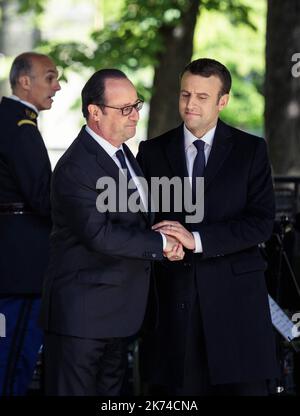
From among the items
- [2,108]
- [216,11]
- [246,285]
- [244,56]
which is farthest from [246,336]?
[244,56]

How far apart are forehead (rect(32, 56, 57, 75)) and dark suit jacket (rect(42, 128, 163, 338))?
61.7 inches

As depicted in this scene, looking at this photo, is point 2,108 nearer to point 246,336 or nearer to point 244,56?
point 246,336

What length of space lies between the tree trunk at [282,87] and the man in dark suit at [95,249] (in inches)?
184

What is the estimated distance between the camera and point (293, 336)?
224 inches

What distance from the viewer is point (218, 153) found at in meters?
4.94

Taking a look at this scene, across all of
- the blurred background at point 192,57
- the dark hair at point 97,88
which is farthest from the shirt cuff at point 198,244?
the blurred background at point 192,57

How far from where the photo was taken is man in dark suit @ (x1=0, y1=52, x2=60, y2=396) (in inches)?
225

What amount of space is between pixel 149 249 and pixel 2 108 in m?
1.84

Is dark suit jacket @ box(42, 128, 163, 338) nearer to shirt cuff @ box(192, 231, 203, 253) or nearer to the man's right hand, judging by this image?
the man's right hand

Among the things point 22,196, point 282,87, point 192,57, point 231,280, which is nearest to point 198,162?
point 231,280

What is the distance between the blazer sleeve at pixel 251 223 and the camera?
4.76 metres

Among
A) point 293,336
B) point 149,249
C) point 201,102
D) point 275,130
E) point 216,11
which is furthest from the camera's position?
point 216,11

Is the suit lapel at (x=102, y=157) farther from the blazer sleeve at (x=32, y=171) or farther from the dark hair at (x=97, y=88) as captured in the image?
the blazer sleeve at (x=32, y=171)

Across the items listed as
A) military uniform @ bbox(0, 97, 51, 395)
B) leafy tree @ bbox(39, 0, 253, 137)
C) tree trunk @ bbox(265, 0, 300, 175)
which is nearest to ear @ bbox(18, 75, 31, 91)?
military uniform @ bbox(0, 97, 51, 395)
